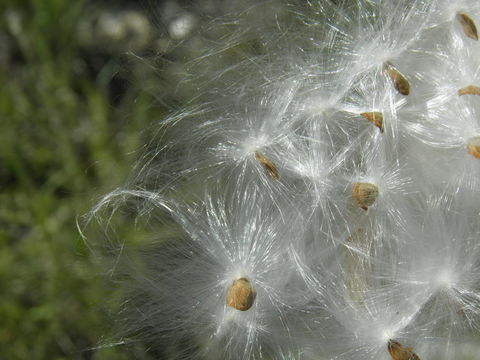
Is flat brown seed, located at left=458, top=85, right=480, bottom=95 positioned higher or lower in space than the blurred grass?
higher

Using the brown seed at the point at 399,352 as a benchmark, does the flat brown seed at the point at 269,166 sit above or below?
above

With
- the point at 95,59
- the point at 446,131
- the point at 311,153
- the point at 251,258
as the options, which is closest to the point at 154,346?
the point at 251,258

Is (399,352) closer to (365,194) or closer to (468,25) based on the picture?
(365,194)

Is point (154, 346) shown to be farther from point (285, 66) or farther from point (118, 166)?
point (118, 166)

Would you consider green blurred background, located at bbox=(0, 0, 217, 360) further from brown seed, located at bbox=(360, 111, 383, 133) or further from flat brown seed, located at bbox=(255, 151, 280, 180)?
brown seed, located at bbox=(360, 111, 383, 133)

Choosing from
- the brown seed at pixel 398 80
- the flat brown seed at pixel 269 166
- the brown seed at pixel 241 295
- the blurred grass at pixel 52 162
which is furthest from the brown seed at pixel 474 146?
the blurred grass at pixel 52 162

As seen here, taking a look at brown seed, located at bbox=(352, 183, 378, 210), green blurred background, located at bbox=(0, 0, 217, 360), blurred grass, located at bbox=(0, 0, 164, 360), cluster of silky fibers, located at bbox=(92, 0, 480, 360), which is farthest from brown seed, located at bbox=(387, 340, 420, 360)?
blurred grass, located at bbox=(0, 0, 164, 360)

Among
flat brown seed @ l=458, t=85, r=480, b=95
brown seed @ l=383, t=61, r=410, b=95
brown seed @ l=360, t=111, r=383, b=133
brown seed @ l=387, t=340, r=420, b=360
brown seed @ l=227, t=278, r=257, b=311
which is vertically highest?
brown seed @ l=383, t=61, r=410, b=95

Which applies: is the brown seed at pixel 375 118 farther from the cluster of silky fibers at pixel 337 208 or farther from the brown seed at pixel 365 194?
the brown seed at pixel 365 194
